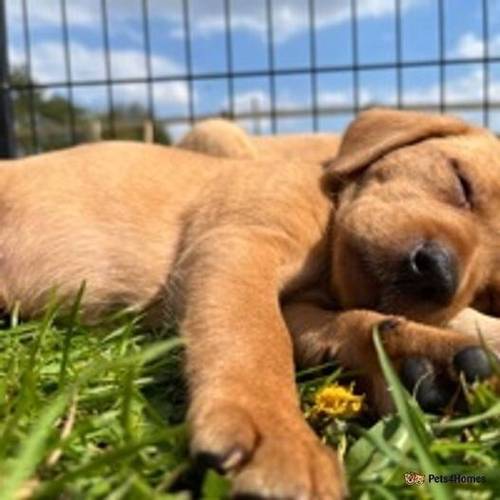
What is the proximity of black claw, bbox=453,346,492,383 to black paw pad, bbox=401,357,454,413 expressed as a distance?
0.06 metres

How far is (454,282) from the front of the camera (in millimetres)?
2729

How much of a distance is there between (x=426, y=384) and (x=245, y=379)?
47 centimetres

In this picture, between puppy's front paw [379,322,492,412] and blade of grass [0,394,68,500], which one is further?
puppy's front paw [379,322,492,412]

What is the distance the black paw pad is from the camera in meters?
2.17

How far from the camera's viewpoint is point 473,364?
2.15 m

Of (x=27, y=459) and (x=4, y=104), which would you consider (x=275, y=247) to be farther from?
(x=4, y=104)

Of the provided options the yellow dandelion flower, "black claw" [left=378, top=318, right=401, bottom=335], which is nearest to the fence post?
"black claw" [left=378, top=318, right=401, bottom=335]

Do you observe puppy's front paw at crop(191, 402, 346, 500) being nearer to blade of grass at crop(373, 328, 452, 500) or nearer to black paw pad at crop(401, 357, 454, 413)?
blade of grass at crop(373, 328, 452, 500)

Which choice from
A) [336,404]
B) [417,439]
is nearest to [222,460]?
[417,439]

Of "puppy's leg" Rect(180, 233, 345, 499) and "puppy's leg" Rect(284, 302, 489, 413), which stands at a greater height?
"puppy's leg" Rect(180, 233, 345, 499)

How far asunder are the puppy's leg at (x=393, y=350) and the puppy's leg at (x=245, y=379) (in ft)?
0.64

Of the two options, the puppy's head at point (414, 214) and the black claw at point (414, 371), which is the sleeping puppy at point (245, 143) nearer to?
the puppy's head at point (414, 214)

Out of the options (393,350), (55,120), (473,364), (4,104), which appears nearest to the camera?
(473,364)

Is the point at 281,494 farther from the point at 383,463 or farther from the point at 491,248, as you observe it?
the point at 491,248
